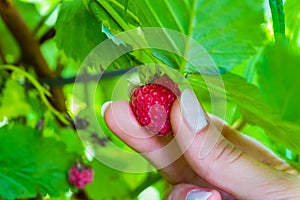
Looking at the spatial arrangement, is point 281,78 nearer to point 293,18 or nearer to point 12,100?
point 293,18

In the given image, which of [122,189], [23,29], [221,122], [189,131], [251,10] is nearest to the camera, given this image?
→ [251,10]

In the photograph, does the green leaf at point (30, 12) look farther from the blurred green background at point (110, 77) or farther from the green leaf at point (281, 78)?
the green leaf at point (281, 78)

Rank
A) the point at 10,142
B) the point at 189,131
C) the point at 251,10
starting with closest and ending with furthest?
the point at 251,10
the point at 189,131
the point at 10,142

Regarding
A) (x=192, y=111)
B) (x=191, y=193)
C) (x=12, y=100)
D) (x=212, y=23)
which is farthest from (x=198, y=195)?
(x=12, y=100)

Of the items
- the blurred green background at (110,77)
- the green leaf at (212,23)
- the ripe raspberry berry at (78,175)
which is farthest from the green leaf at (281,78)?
the ripe raspberry berry at (78,175)

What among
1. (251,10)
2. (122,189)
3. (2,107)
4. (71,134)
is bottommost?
(122,189)

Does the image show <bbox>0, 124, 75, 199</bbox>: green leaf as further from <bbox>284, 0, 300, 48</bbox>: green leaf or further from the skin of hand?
<bbox>284, 0, 300, 48</bbox>: green leaf

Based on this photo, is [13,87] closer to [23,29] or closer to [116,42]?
[23,29]

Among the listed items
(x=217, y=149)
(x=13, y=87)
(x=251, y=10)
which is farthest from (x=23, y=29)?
(x=251, y=10)
